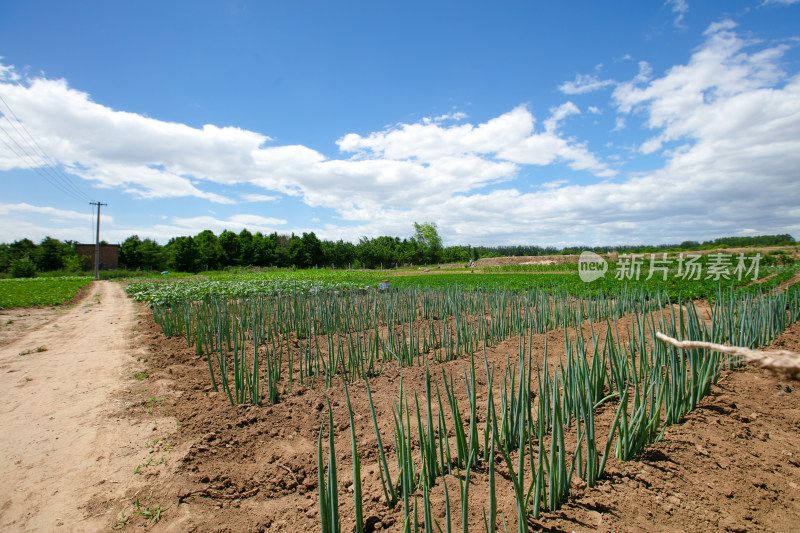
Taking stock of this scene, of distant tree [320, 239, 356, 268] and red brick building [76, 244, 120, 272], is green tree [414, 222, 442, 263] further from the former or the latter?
red brick building [76, 244, 120, 272]

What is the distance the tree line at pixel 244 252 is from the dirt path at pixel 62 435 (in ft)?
142

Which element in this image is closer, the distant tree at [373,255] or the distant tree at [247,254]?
the distant tree at [247,254]

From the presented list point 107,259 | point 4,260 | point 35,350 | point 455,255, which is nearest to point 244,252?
point 107,259

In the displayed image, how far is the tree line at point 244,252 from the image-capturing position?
43.5 m

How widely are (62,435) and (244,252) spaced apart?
49.2 m

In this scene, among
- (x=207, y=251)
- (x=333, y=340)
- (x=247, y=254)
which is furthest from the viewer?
(x=247, y=254)

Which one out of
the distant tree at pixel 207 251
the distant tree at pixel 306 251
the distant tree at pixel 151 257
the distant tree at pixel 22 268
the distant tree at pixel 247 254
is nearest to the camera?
the distant tree at pixel 22 268

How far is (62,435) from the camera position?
3.57 meters

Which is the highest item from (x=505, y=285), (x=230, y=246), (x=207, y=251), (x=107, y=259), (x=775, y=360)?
(x=230, y=246)

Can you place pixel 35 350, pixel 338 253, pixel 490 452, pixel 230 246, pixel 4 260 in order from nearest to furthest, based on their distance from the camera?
pixel 490 452, pixel 35 350, pixel 4 260, pixel 230 246, pixel 338 253

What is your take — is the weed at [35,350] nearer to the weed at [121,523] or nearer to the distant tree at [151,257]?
the weed at [121,523]

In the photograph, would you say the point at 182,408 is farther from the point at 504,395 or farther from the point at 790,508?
the point at 790,508

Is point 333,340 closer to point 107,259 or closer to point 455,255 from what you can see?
point 107,259

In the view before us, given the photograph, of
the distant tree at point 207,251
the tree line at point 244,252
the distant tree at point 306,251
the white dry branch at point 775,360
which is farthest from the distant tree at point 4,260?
the white dry branch at point 775,360
